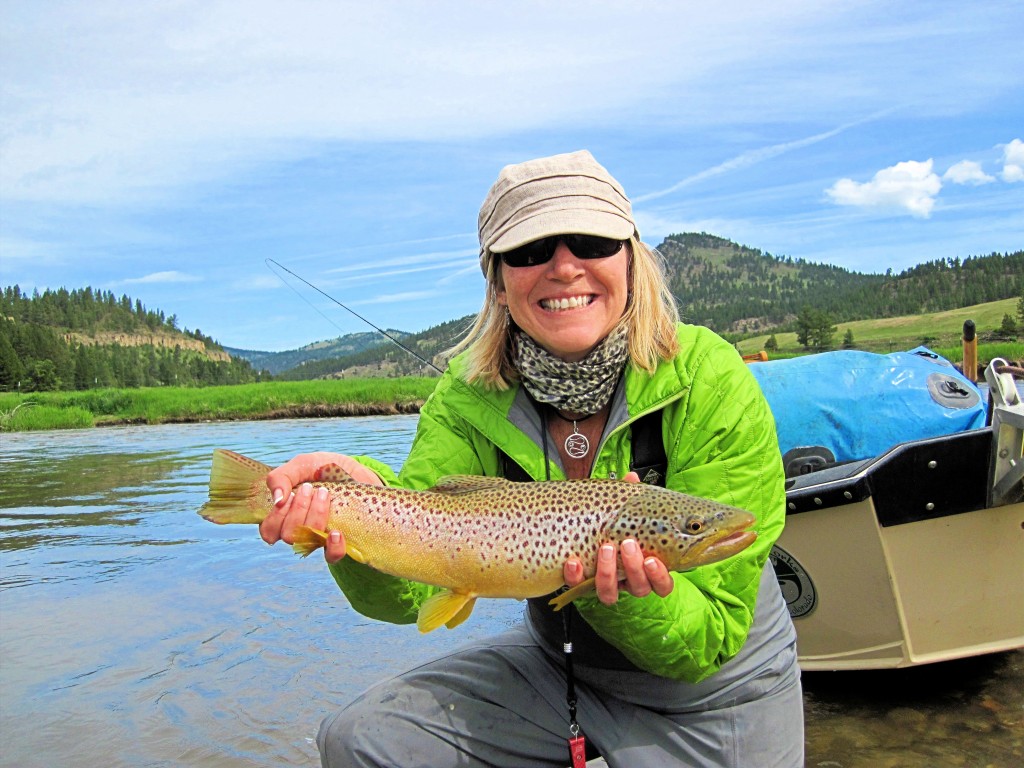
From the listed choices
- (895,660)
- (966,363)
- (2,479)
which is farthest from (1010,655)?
(2,479)

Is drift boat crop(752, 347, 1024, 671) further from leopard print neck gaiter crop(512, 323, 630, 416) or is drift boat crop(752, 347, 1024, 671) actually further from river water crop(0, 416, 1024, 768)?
leopard print neck gaiter crop(512, 323, 630, 416)

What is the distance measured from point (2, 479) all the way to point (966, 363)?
66.6 feet

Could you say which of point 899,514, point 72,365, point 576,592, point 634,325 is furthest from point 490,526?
point 72,365

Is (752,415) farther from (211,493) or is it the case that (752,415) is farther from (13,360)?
(13,360)

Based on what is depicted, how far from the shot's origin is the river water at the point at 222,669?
4691 millimetres

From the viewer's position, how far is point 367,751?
2900 millimetres

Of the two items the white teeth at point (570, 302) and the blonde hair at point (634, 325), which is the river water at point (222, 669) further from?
the white teeth at point (570, 302)

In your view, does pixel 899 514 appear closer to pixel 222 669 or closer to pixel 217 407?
pixel 222 669

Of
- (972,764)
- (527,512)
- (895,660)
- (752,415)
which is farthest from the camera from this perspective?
(895,660)

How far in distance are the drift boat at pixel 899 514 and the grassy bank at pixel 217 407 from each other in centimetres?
4195

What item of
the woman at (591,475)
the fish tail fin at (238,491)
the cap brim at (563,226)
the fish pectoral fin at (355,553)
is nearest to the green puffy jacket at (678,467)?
the woman at (591,475)

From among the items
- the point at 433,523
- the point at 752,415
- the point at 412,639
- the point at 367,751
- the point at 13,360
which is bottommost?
the point at 412,639

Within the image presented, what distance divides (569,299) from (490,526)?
90 centimetres

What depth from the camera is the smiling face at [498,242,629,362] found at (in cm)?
310
